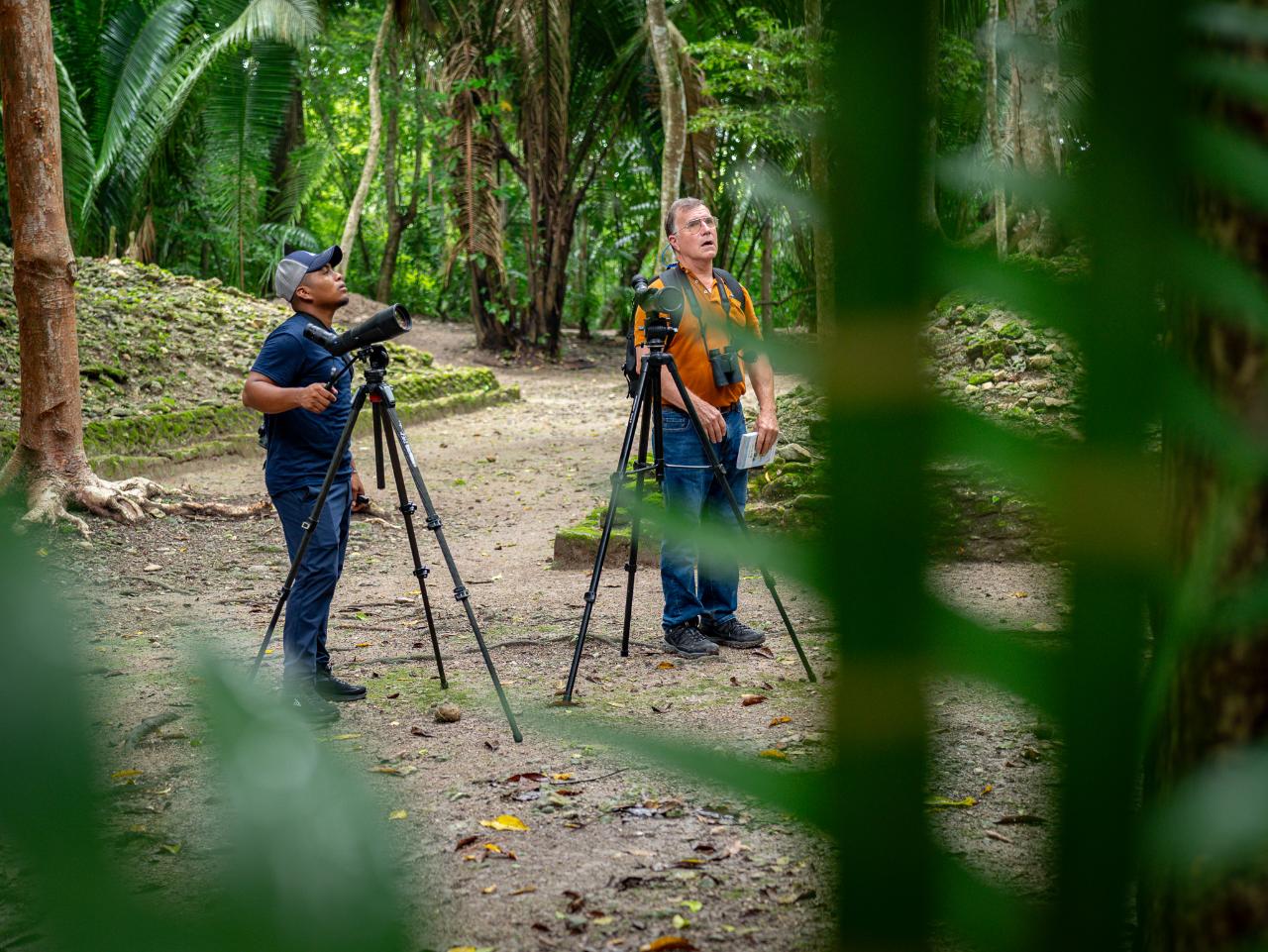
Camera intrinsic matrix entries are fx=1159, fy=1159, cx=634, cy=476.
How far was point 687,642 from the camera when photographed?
15.9ft

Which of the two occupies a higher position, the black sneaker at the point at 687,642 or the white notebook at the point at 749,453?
the white notebook at the point at 749,453

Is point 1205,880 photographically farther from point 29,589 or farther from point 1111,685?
point 29,589

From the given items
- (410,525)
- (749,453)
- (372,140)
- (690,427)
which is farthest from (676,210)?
(372,140)

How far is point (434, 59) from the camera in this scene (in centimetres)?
1981

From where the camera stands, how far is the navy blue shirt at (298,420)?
156 inches

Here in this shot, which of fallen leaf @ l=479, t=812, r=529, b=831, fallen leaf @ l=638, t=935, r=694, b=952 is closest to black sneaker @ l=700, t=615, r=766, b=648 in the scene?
fallen leaf @ l=479, t=812, r=529, b=831

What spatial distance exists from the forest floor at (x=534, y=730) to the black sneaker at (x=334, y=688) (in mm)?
57

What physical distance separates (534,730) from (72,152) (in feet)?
47.6

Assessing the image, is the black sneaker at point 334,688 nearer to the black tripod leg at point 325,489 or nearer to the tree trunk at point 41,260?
the black tripod leg at point 325,489

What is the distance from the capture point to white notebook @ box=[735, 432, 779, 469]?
4.58 metres

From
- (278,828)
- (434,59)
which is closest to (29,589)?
(278,828)

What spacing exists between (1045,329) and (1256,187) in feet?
0.18

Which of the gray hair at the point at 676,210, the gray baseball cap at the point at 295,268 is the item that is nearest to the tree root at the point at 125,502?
the gray baseball cap at the point at 295,268

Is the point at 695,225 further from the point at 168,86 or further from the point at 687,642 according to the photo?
the point at 168,86
